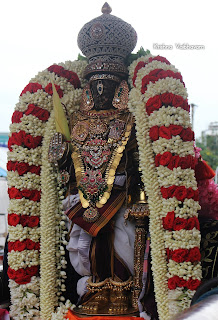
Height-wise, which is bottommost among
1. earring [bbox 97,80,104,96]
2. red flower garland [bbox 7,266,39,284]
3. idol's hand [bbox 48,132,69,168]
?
red flower garland [bbox 7,266,39,284]

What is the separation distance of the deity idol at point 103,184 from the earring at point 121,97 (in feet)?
0.03

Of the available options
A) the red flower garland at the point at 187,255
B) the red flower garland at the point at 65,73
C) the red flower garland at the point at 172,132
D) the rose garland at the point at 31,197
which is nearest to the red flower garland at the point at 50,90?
the rose garland at the point at 31,197

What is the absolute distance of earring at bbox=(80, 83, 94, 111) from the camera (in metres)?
3.89

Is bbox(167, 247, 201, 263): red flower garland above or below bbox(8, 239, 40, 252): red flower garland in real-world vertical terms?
above

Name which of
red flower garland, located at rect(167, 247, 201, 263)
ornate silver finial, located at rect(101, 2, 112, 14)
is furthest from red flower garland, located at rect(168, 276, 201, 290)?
ornate silver finial, located at rect(101, 2, 112, 14)

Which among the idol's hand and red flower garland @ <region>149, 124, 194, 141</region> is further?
the idol's hand

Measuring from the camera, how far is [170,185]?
3188 mm

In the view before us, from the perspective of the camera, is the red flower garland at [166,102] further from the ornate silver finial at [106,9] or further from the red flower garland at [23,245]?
the red flower garland at [23,245]

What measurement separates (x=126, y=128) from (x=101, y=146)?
28 centimetres

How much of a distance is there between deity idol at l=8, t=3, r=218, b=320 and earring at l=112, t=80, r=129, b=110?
1 centimetres

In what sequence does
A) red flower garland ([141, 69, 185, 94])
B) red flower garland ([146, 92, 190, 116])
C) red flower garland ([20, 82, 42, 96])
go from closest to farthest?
red flower garland ([146, 92, 190, 116])
red flower garland ([141, 69, 185, 94])
red flower garland ([20, 82, 42, 96])

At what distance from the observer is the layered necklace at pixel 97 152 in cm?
359

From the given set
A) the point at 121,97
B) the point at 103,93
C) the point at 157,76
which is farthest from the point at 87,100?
the point at 157,76

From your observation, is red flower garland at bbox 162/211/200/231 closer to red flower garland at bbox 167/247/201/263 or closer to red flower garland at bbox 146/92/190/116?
red flower garland at bbox 167/247/201/263
